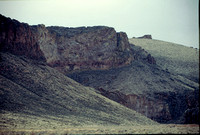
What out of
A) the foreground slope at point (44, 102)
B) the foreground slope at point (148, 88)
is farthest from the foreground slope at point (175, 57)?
the foreground slope at point (44, 102)

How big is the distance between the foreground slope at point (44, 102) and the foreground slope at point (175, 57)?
112 ft

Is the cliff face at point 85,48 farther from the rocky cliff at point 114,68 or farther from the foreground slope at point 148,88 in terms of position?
the foreground slope at point 148,88

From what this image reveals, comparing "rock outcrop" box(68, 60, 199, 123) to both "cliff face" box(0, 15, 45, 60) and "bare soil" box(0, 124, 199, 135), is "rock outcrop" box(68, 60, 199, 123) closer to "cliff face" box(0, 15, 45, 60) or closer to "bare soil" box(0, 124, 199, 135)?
"cliff face" box(0, 15, 45, 60)

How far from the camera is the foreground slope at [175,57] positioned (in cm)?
7325

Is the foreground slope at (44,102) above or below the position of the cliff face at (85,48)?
below

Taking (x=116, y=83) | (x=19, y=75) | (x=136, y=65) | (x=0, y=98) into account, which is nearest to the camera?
(x=0, y=98)

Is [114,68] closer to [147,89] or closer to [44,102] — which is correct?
[147,89]

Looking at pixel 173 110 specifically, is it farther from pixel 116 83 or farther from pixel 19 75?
pixel 19 75

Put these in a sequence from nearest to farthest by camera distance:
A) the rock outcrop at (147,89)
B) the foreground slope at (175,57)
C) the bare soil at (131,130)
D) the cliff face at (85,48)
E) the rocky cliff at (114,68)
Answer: the bare soil at (131,130), the rock outcrop at (147,89), the rocky cliff at (114,68), the cliff face at (85,48), the foreground slope at (175,57)

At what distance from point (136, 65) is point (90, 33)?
12.1m

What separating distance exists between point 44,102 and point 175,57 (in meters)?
55.7

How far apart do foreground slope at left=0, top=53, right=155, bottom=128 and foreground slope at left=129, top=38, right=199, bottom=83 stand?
112ft

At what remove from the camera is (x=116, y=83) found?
58.5 metres

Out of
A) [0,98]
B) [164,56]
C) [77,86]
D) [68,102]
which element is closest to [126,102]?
[77,86]
